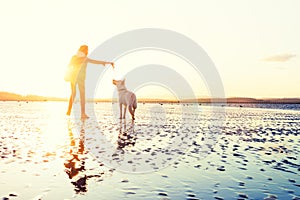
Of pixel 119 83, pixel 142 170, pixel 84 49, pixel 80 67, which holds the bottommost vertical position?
pixel 142 170

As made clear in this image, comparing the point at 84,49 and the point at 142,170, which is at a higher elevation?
the point at 84,49

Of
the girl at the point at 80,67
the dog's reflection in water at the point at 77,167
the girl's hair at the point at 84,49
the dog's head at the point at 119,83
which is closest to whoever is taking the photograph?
the dog's reflection in water at the point at 77,167

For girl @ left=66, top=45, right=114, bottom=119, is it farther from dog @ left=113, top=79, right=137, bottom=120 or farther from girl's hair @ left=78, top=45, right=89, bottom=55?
dog @ left=113, top=79, right=137, bottom=120

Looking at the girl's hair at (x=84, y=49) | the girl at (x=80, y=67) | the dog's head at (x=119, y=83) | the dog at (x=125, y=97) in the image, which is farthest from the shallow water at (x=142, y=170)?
the dog's head at (x=119, y=83)

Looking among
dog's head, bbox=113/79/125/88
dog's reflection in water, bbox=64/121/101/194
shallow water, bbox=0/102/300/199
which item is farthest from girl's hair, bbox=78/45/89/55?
dog's reflection in water, bbox=64/121/101/194

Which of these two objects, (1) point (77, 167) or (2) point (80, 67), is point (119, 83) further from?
(1) point (77, 167)

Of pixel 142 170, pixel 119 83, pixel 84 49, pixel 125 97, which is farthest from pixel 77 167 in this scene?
pixel 119 83

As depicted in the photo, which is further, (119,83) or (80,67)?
(119,83)

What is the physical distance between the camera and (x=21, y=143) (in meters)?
15.3

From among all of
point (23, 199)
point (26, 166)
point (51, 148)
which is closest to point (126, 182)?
point (23, 199)

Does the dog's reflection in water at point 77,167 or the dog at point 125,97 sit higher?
the dog at point 125,97

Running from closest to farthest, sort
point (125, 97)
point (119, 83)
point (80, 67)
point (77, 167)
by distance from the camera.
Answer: point (77, 167) < point (80, 67) < point (125, 97) < point (119, 83)

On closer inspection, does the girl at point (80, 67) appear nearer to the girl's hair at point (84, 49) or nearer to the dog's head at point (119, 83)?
the girl's hair at point (84, 49)

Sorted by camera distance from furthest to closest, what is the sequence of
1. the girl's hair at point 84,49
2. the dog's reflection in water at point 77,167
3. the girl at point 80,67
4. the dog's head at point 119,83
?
1. the dog's head at point 119,83
2. the girl's hair at point 84,49
3. the girl at point 80,67
4. the dog's reflection in water at point 77,167
